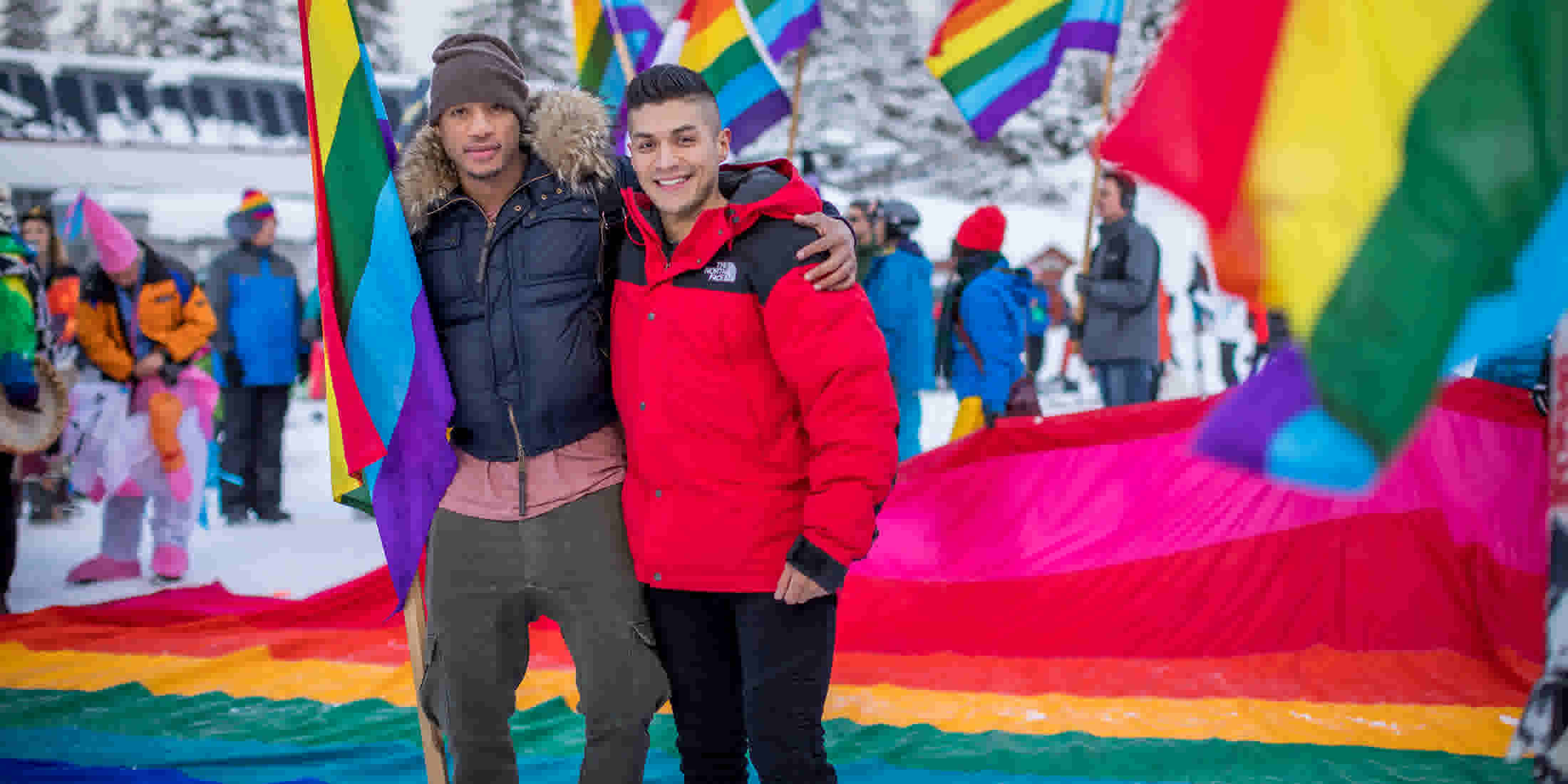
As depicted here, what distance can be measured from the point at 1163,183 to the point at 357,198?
5.97 ft

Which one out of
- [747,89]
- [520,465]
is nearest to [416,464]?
[520,465]

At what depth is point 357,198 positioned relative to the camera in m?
2.68

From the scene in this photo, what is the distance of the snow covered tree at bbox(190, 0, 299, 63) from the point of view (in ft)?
114

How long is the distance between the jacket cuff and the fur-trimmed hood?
0.94 m

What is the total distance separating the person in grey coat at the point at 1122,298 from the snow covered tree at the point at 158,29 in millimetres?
34920

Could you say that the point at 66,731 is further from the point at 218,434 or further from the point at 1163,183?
the point at 218,434

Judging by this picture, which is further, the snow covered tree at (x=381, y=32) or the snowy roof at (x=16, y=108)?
the snow covered tree at (x=381, y=32)

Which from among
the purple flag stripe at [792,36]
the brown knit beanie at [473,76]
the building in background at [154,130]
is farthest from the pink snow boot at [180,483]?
the building in background at [154,130]

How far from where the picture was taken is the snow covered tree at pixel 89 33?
4097 cm

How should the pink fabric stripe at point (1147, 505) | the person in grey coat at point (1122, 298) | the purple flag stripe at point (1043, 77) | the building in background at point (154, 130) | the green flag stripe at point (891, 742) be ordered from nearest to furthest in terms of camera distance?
the green flag stripe at point (891, 742), the pink fabric stripe at point (1147, 505), the purple flag stripe at point (1043, 77), the person in grey coat at point (1122, 298), the building in background at point (154, 130)

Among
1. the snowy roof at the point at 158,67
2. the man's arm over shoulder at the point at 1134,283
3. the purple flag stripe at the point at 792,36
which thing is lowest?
the man's arm over shoulder at the point at 1134,283

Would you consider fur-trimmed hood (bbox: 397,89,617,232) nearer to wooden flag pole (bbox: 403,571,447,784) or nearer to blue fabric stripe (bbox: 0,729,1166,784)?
wooden flag pole (bbox: 403,571,447,784)

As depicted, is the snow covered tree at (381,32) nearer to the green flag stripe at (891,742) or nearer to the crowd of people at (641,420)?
the green flag stripe at (891,742)

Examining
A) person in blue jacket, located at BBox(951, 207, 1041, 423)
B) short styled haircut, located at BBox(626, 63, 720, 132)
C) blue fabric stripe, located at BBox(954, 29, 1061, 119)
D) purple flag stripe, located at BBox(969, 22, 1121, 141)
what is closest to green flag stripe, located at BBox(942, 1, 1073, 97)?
blue fabric stripe, located at BBox(954, 29, 1061, 119)
